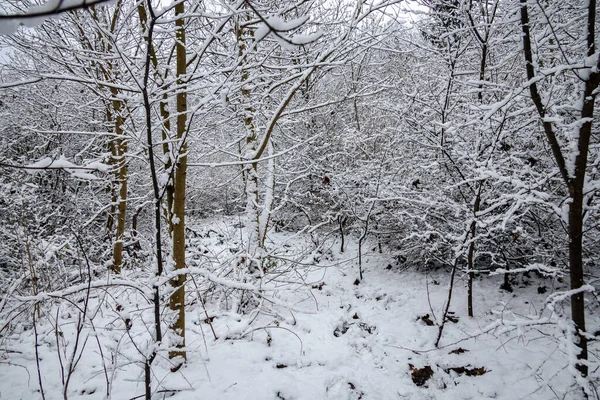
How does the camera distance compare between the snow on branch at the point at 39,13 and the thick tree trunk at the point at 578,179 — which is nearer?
the snow on branch at the point at 39,13

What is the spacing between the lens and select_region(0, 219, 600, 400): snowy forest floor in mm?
2473

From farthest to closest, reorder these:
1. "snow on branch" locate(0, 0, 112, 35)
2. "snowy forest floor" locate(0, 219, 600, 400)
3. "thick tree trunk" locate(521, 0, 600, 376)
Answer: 1. "snowy forest floor" locate(0, 219, 600, 400)
2. "thick tree trunk" locate(521, 0, 600, 376)
3. "snow on branch" locate(0, 0, 112, 35)

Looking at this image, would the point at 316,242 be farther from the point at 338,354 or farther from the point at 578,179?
the point at 578,179

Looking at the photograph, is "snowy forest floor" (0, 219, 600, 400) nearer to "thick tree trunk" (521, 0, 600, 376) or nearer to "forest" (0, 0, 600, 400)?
"forest" (0, 0, 600, 400)

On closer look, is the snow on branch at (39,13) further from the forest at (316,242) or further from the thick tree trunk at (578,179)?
the thick tree trunk at (578,179)

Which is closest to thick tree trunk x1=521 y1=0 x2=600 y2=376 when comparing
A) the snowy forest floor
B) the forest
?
the forest

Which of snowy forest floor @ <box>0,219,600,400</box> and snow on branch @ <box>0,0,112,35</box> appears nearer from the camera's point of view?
snow on branch @ <box>0,0,112,35</box>

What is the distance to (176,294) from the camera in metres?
2.61

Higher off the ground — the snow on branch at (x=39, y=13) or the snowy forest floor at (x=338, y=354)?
the snow on branch at (x=39, y=13)

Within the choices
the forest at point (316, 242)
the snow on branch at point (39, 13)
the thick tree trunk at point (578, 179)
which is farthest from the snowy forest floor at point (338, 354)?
the snow on branch at point (39, 13)

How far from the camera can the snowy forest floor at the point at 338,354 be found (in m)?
2.47

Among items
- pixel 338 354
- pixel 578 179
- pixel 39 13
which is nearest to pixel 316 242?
pixel 338 354

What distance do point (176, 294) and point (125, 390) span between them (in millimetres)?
860

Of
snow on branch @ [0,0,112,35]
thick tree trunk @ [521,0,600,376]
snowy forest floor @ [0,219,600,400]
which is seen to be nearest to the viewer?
snow on branch @ [0,0,112,35]
